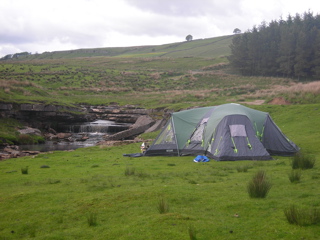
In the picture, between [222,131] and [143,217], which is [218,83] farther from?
[143,217]

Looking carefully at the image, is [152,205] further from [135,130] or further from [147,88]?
[147,88]

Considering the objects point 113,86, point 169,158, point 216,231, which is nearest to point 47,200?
point 216,231

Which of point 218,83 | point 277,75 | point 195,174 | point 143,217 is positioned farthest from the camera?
point 277,75

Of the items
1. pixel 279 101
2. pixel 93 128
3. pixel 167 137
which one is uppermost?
pixel 279 101

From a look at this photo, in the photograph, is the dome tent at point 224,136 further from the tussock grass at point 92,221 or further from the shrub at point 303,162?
the tussock grass at point 92,221

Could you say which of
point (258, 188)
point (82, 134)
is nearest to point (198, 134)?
point (258, 188)

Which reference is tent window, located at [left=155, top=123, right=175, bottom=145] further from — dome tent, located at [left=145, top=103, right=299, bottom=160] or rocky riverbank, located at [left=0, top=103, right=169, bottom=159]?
rocky riverbank, located at [left=0, top=103, right=169, bottom=159]

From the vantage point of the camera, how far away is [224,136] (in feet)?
68.5

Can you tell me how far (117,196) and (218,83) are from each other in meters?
79.0

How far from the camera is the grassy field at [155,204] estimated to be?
834cm

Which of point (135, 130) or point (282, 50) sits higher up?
point (282, 50)

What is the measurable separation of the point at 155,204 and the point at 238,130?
38.5 feet

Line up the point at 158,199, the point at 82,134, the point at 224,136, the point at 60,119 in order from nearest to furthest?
the point at 158,199
the point at 224,136
the point at 82,134
the point at 60,119

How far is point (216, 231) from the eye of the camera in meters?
8.14
